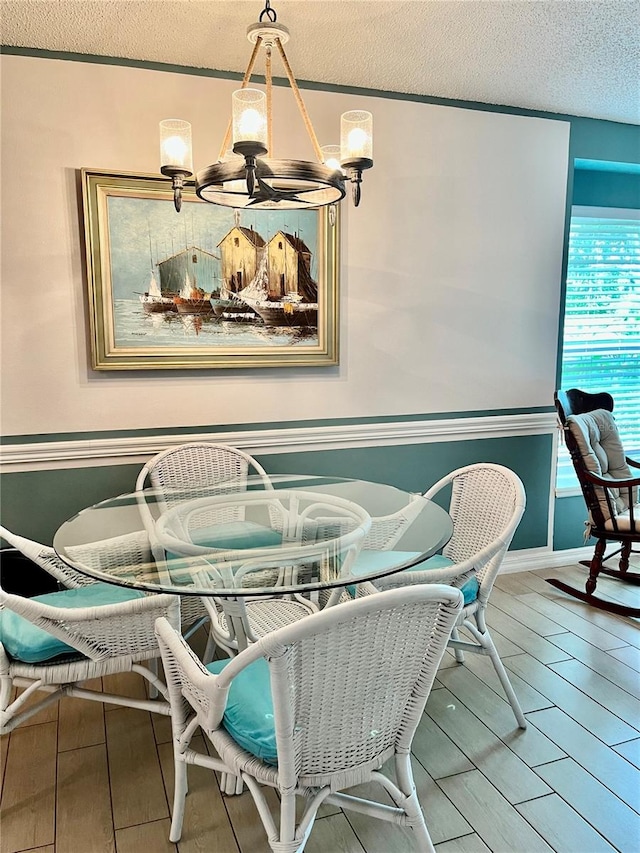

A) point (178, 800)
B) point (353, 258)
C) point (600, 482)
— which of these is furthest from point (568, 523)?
point (178, 800)

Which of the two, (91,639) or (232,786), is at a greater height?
(91,639)

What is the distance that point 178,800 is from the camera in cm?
169

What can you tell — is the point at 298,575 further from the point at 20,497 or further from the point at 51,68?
the point at 51,68

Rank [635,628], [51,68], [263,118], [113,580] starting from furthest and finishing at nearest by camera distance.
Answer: [635,628] < [51,68] < [113,580] < [263,118]

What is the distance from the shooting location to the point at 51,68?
2.55 m

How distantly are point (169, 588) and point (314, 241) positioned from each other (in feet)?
6.37

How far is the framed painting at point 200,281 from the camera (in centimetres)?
270

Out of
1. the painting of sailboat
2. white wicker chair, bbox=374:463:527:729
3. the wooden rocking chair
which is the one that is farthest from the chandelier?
the wooden rocking chair

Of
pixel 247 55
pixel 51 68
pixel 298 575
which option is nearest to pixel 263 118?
pixel 298 575

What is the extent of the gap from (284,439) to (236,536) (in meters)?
1.09

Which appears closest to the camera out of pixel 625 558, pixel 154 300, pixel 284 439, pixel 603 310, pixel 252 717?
pixel 252 717

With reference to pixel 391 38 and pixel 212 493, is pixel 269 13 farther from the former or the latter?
pixel 212 493

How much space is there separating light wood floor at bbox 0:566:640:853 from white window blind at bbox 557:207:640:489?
1738 millimetres

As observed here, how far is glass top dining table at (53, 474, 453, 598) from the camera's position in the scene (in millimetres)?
1695
